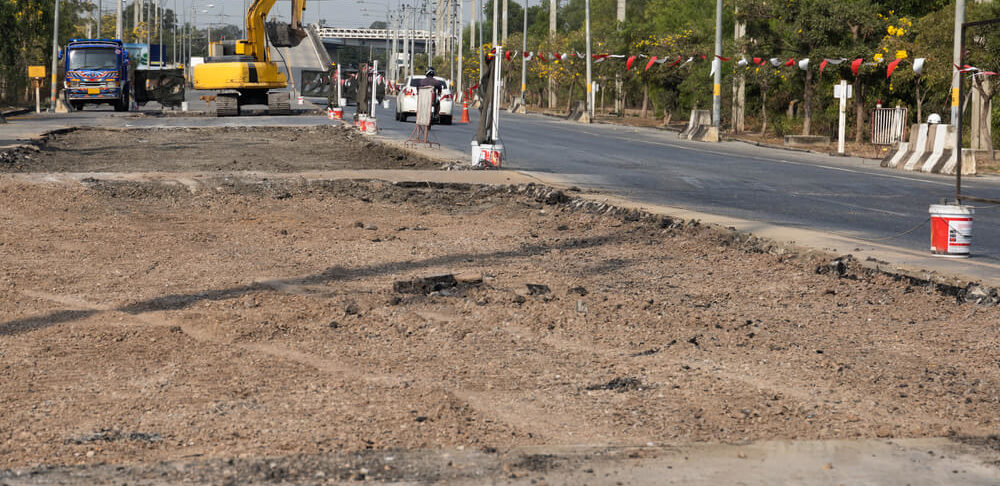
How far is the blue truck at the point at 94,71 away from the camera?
51.9m

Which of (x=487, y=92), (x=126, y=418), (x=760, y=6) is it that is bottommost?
(x=126, y=418)

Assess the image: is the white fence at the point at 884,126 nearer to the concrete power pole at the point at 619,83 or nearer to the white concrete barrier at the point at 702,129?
the white concrete barrier at the point at 702,129

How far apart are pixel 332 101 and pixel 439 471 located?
148ft

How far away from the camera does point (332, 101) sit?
49.0 metres

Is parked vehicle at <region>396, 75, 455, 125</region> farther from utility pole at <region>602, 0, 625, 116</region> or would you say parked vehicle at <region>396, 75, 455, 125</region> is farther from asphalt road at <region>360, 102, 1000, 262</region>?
utility pole at <region>602, 0, 625, 116</region>

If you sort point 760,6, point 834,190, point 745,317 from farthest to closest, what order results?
point 760,6 → point 834,190 → point 745,317

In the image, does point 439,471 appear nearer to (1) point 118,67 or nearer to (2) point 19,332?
(2) point 19,332

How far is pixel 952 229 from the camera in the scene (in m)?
11.0

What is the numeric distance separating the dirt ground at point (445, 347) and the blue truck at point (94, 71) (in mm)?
41610

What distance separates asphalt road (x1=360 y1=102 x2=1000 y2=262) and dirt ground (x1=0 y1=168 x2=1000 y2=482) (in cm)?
281

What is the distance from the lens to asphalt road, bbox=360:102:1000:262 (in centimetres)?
1472

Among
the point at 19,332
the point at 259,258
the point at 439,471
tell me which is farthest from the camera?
the point at 259,258

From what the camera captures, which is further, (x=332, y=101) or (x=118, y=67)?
(x=118, y=67)

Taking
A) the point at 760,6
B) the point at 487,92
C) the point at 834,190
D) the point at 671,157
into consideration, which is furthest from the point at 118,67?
the point at 834,190
